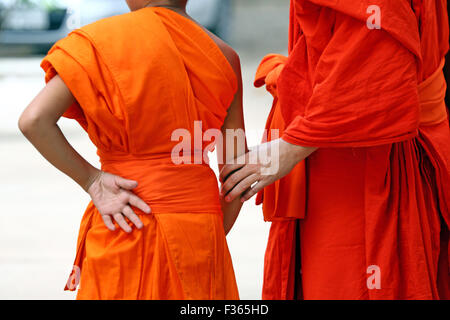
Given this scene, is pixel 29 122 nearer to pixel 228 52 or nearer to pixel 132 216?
pixel 132 216

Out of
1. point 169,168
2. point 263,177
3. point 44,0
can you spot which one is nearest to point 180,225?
point 169,168

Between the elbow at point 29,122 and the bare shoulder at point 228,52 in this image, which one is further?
the bare shoulder at point 228,52

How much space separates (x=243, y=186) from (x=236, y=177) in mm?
27

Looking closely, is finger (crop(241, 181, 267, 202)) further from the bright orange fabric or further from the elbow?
the elbow

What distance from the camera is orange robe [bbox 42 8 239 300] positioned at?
1.23m

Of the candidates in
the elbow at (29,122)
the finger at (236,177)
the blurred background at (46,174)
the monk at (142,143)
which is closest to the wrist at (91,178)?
the monk at (142,143)

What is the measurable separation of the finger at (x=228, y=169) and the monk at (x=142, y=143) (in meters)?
0.11

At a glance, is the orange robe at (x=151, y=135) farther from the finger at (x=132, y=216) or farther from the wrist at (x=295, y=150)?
the wrist at (x=295, y=150)

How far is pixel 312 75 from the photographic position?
139cm

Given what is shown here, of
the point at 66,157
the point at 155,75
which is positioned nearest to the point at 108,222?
the point at 66,157

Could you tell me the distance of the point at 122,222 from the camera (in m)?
1.28

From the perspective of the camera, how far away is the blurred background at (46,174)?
3.06 metres

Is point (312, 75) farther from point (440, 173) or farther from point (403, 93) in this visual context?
point (440, 173)

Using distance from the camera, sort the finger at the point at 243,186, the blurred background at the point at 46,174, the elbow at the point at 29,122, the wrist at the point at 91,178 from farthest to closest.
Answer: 1. the blurred background at the point at 46,174
2. the finger at the point at 243,186
3. the wrist at the point at 91,178
4. the elbow at the point at 29,122
